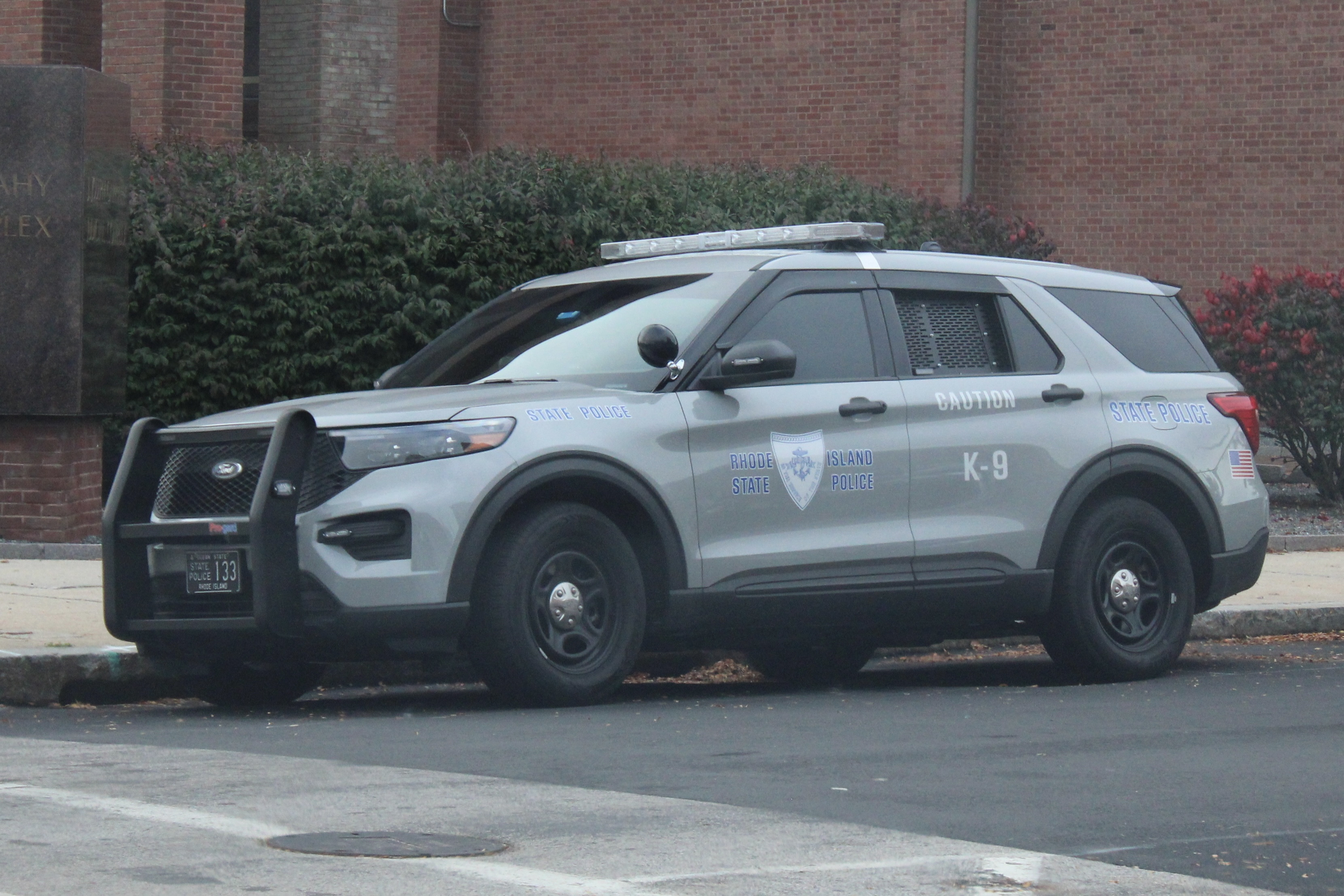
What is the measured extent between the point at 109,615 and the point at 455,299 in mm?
6786

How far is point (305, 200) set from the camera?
48.0ft

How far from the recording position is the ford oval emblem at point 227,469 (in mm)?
7961

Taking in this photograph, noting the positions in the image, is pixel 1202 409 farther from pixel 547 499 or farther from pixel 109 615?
pixel 109 615

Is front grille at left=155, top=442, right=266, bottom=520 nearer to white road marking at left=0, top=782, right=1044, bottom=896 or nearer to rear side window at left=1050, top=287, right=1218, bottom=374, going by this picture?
white road marking at left=0, top=782, right=1044, bottom=896

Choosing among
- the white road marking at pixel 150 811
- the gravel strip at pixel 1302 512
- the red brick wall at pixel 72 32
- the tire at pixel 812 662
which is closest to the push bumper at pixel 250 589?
the white road marking at pixel 150 811

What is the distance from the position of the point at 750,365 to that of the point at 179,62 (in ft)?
41.3

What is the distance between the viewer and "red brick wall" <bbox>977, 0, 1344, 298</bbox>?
22.1 meters

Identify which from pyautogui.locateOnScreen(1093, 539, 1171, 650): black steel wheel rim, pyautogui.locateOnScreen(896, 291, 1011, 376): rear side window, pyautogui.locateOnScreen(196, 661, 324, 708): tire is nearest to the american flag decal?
pyautogui.locateOnScreen(1093, 539, 1171, 650): black steel wheel rim

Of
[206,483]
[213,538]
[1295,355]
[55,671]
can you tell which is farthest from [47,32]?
[213,538]

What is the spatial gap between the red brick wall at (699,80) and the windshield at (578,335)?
14.3m

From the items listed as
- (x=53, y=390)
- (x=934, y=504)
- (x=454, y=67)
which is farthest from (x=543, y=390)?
(x=454, y=67)

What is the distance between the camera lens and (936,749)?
7.24 metres

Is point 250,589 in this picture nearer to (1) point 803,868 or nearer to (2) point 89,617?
(2) point 89,617

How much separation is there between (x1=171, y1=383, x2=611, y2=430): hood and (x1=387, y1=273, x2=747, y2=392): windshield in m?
0.17
